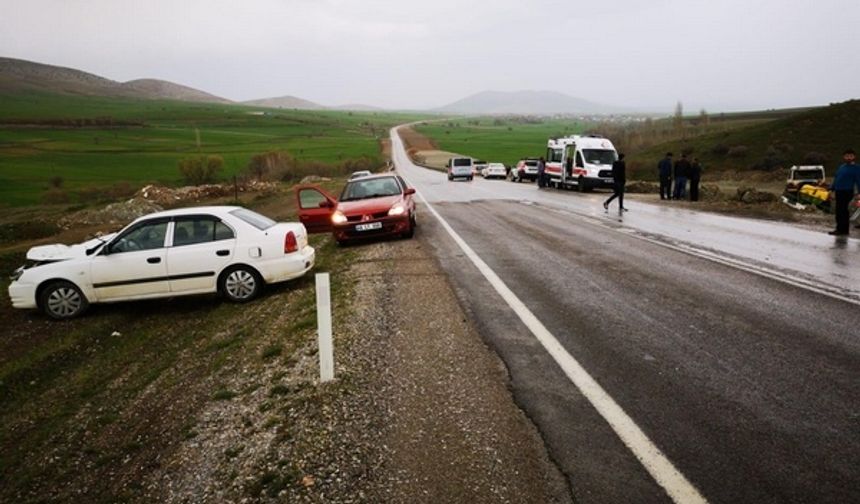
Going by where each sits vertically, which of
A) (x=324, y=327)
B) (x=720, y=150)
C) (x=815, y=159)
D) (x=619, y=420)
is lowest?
(x=619, y=420)

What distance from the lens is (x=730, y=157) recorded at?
43000 millimetres

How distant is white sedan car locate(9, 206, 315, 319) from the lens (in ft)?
29.0

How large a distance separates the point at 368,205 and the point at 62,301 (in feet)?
20.7

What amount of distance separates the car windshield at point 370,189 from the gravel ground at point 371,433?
7.83 m

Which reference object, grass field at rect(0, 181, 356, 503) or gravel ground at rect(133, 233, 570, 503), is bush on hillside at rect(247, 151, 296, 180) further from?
gravel ground at rect(133, 233, 570, 503)

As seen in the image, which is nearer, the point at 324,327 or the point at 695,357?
the point at 324,327

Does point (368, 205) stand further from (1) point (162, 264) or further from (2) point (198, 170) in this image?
(2) point (198, 170)

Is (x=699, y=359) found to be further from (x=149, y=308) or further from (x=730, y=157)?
(x=730, y=157)

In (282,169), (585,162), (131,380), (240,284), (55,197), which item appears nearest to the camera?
(131,380)

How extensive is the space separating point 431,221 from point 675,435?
41.3 feet

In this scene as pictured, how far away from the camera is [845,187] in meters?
12.0

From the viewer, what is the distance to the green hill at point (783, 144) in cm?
3785

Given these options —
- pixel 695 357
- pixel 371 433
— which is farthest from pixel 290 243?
pixel 695 357

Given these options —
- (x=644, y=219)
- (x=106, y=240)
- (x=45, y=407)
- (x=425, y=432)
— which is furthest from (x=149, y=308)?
(x=644, y=219)
